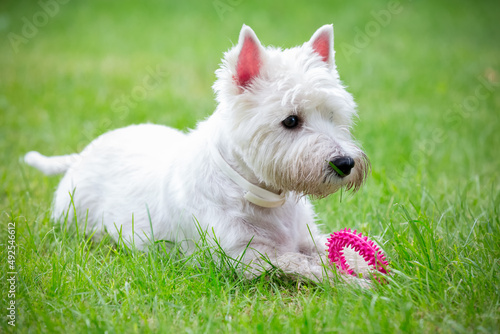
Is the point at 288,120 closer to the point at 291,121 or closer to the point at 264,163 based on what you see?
the point at 291,121

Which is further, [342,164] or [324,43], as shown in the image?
[324,43]

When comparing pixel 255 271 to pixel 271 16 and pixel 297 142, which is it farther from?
pixel 271 16

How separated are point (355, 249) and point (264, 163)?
0.75 meters

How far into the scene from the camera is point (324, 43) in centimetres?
321

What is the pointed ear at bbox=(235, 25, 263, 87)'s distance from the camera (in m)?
2.88

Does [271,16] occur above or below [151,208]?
above

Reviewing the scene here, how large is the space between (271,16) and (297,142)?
34.9 feet

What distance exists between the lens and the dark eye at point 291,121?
2938mm

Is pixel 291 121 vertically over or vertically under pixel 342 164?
over

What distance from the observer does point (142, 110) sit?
718cm

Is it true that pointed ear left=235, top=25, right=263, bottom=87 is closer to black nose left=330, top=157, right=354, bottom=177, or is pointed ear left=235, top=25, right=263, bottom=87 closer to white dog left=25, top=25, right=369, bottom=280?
white dog left=25, top=25, right=369, bottom=280

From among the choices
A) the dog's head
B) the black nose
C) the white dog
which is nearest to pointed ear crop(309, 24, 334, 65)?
the white dog

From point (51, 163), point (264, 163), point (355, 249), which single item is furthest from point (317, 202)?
point (51, 163)

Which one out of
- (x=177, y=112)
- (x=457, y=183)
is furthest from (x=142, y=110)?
(x=457, y=183)
